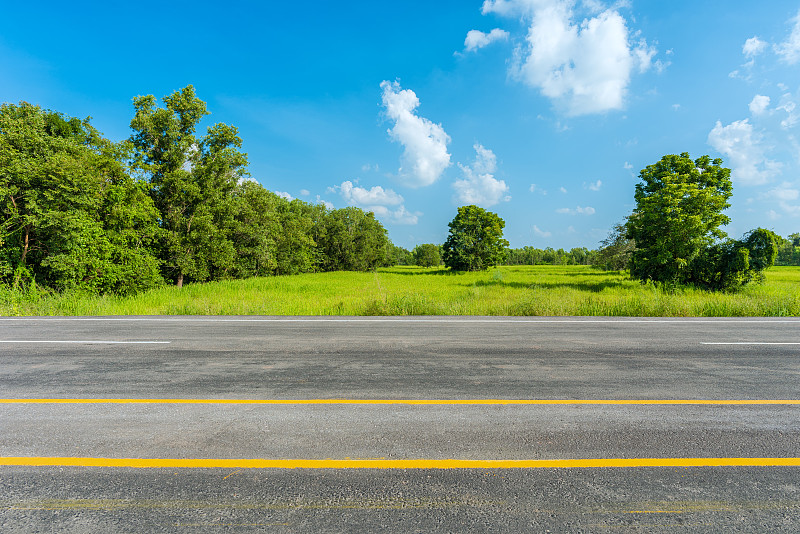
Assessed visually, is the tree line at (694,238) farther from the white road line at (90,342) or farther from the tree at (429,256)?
the tree at (429,256)

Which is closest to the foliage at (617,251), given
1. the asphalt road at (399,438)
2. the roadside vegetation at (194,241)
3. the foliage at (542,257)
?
the roadside vegetation at (194,241)

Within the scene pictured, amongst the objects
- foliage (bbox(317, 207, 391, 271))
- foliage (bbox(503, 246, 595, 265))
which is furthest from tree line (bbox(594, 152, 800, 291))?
foliage (bbox(503, 246, 595, 265))

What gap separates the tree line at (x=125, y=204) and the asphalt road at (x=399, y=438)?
47.1 ft

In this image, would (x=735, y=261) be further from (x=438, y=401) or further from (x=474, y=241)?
(x=474, y=241)

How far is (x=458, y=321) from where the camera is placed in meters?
9.87

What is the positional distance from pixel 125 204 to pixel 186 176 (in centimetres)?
517

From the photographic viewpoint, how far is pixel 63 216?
635 inches

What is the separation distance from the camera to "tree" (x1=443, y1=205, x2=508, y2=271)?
173ft

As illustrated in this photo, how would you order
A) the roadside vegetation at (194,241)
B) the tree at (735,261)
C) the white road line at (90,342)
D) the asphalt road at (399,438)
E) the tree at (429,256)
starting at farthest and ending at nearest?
the tree at (429,256) → the tree at (735,261) → the roadside vegetation at (194,241) → the white road line at (90,342) → the asphalt road at (399,438)

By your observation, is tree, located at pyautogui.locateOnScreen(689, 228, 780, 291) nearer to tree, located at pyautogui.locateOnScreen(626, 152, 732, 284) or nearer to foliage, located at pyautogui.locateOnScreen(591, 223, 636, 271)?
tree, located at pyautogui.locateOnScreen(626, 152, 732, 284)

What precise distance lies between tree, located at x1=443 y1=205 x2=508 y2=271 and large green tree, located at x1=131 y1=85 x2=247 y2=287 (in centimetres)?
3389

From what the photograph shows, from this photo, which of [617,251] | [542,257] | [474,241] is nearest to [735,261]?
[617,251]

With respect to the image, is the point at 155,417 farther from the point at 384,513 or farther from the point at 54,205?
the point at 54,205

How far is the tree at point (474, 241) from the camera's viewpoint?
52812 millimetres
